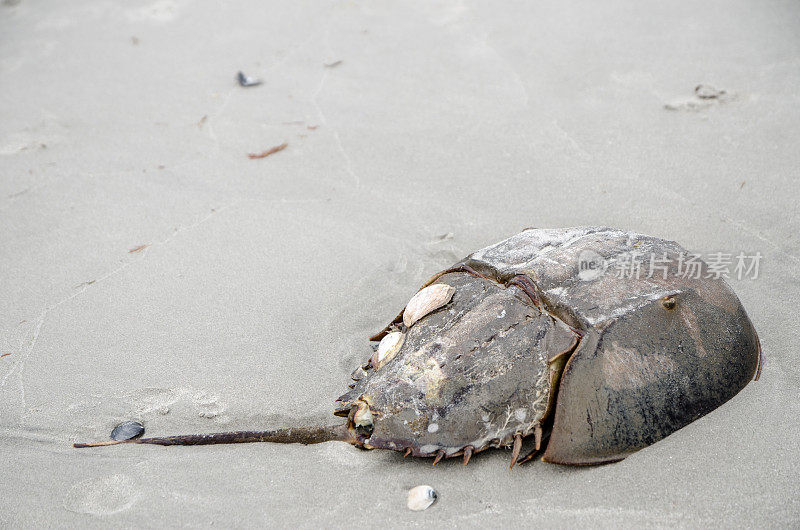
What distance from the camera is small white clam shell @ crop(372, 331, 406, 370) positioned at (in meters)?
2.07

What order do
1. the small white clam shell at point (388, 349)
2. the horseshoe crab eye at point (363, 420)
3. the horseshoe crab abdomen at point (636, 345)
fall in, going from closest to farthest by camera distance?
the horseshoe crab abdomen at point (636, 345) < the horseshoe crab eye at point (363, 420) < the small white clam shell at point (388, 349)

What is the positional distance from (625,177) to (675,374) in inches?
63.1

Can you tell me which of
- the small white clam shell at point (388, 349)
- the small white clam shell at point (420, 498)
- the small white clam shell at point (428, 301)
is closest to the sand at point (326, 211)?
the small white clam shell at point (420, 498)

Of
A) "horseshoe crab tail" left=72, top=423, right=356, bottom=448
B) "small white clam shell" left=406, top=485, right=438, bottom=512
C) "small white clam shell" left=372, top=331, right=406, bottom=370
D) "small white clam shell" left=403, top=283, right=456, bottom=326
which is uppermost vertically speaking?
"small white clam shell" left=403, top=283, right=456, bottom=326

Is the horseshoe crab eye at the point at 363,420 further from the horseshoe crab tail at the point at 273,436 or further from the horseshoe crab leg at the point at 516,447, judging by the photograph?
the horseshoe crab leg at the point at 516,447

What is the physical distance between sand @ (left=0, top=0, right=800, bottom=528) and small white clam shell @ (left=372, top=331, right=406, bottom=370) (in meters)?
0.31

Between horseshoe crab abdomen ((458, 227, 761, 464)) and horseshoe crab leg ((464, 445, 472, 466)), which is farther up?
horseshoe crab abdomen ((458, 227, 761, 464))

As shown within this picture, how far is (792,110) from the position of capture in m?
3.46

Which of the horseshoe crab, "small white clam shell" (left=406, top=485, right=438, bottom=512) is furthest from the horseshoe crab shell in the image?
"small white clam shell" (left=406, top=485, right=438, bottom=512)

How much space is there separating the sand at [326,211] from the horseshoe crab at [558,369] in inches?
4.7

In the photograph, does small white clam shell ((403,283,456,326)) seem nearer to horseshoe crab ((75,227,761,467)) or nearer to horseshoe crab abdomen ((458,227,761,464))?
horseshoe crab ((75,227,761,467))

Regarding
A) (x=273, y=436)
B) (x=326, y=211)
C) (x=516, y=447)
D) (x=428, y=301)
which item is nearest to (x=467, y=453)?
(x=516, y=447)

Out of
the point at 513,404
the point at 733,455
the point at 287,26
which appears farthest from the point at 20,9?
the point at 733,455

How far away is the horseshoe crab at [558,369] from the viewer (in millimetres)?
1862
